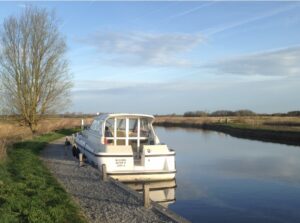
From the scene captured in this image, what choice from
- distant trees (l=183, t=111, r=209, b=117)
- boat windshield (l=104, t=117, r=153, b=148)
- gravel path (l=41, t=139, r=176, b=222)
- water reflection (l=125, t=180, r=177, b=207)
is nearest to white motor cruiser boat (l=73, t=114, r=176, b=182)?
boat windshield (l=104, t=117, r=153, b=148)

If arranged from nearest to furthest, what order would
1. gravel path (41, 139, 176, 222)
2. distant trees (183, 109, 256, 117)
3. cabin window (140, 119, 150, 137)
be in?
gravel path (41, 139, 176, 222) → cabin window (140, 119, 150, 137) → distant trees (183, 109, 256, 117)

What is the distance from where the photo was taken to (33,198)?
10281 mm

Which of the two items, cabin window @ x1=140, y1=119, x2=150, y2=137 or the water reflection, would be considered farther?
cabin window @ x1=140, y1=119, x2=150, y2=137

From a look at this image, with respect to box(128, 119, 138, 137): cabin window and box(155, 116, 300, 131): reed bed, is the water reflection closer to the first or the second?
box(128, 119, 138, 137): cabin window

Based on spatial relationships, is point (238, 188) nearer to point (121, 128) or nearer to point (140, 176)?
point (140, 176)

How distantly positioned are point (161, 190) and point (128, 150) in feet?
6.85

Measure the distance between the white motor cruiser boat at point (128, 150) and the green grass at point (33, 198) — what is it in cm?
251

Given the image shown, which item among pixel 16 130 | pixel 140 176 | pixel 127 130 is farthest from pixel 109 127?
pixel 16 130

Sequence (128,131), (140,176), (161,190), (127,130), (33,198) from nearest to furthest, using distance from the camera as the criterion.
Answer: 1. (33,198)
2. (161,190)
3. (140,176)
4. (127,130)
5. (128,131)

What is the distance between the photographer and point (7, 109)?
115ft

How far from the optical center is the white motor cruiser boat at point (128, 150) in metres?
16.4

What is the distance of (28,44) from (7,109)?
5428 mm

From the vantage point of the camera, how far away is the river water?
12320 millimetres

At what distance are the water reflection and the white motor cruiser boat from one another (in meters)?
0.21
